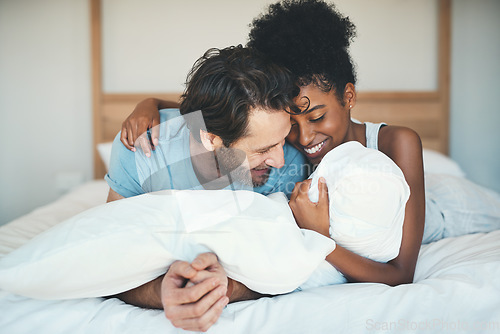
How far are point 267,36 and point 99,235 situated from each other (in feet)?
2.29

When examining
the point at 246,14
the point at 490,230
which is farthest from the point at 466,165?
the point at 246,14

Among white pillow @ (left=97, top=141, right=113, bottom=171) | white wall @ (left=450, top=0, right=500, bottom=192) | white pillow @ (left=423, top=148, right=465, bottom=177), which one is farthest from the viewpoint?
white wall @ (left=450, top=0, right=500, bottom=192)

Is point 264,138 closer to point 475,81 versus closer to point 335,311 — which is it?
point 335,311

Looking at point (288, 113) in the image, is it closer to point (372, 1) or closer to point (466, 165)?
point (372, 1)

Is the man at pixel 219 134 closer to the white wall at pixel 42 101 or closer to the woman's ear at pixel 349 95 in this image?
the woman's ear at pixel 349 95

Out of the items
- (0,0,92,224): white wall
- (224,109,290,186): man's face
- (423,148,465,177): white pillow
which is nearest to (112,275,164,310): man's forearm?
(224,109,290,186): man's face

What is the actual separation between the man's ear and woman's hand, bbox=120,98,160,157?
0.12 metres

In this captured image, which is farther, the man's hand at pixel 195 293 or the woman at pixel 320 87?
the woman at pixel 320 87

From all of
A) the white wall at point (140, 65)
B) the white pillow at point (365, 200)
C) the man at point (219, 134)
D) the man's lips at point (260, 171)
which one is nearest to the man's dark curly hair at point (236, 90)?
the man at point (219, 134)

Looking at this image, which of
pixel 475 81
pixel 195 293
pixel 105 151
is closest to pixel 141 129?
pixel 195 293

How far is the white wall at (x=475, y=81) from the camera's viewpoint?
81.8 inches

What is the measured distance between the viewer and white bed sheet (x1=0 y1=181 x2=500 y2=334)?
0.62 m

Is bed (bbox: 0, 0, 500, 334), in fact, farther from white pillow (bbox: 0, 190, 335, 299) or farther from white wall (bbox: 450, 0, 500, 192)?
white wall (bbox: 450, 0, 500, 192)

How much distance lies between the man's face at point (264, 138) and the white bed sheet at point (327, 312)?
0.37 m
